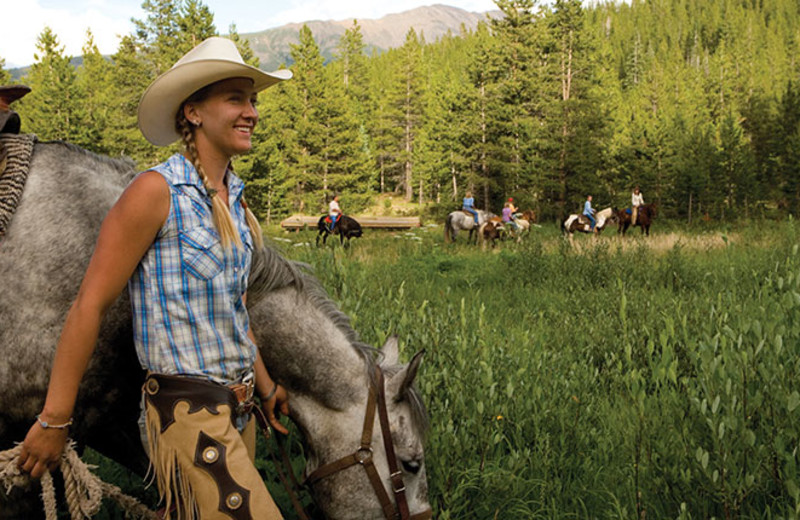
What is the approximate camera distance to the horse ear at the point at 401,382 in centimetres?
235

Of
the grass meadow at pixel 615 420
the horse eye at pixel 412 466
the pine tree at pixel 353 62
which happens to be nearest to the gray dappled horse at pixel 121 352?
the horse eye at pixel 412 466

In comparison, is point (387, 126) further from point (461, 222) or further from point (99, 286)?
point (99, 286)

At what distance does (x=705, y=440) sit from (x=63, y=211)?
11.7 feet

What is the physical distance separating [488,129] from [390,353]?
110 feet

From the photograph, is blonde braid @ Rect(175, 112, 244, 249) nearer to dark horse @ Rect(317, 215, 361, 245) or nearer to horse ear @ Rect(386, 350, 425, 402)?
horse ear @ Rect(386, 350, 425, 402)

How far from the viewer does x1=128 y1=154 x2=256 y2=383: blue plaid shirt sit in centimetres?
191

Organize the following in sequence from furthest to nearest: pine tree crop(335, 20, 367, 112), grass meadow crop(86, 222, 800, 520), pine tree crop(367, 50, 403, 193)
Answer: pine tree crop(335, 20, 367, 112) → pine tree crop(367, 50, 403, 193) → grass meadow crop(86, 222, 800, 520)

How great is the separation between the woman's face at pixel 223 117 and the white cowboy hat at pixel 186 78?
1.7 inches

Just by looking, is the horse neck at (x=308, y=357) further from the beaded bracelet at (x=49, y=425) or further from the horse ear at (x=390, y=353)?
the beaded bracelet at (x=49, y=425)

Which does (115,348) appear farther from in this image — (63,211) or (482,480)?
(482,480)

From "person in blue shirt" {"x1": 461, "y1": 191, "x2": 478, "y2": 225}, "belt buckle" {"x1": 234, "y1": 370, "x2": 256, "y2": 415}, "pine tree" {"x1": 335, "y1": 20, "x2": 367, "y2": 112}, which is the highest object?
"pine tree" {"x1": 335, "y1": 20, "x2": 367, "y2": 112}

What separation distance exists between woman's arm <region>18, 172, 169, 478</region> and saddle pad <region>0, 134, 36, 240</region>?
2.10ft

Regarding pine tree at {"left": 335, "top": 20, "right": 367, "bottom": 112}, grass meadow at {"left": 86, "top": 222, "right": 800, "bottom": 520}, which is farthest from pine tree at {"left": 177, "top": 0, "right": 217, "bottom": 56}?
pine tree at {"left": 335, "top": 20, "right": 367, "bottom": 112}

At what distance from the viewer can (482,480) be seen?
11.4ft
